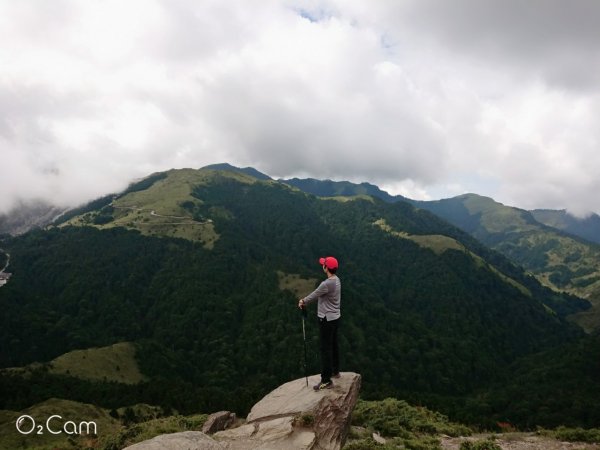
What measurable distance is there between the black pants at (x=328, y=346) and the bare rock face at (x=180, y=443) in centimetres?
566

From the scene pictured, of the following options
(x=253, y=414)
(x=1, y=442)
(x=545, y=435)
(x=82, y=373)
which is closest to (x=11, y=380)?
(x=82, y=373)

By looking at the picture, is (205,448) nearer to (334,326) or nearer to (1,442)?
(334,326)

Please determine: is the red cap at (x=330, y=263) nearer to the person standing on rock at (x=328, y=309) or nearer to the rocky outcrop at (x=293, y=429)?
the person standing on rock at (x=328, y=309)

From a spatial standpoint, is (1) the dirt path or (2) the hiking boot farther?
(1) the dirt path

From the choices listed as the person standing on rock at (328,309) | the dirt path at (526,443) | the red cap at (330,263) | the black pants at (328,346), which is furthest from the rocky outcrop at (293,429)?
the dirt path at (526,443)

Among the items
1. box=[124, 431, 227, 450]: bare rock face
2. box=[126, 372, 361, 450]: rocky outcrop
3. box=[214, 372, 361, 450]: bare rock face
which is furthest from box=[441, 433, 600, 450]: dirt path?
box=[124, 431, 227, 450]: bare rock face

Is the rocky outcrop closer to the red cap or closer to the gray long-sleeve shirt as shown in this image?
the gray long-sleeve shirt

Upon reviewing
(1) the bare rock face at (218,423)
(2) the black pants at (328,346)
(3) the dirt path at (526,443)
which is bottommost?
(3) the dirt path at (526,443)

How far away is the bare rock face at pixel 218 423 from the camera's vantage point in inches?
943

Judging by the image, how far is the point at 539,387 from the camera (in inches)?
7151

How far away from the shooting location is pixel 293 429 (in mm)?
17500

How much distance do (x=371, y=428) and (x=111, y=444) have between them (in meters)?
15.9

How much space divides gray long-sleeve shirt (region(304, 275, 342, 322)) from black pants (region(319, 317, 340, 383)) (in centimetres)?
33

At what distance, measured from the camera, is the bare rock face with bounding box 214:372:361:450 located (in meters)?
17.2
